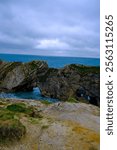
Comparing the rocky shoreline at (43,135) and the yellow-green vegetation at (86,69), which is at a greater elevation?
the yellow-green vegetation at (86,69)

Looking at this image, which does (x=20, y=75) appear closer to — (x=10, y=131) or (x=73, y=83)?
(x=73, y=83)

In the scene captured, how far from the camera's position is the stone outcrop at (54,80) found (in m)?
75.3

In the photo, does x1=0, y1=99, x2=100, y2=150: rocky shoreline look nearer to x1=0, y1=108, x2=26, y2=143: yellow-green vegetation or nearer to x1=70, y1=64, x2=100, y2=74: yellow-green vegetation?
x1=0, y1=108, x2=26, y2=143: yellow-green vegetation

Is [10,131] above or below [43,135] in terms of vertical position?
above

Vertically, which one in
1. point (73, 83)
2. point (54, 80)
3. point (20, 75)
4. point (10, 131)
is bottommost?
point (73, 83)

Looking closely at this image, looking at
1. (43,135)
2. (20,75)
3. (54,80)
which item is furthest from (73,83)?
(43,135)

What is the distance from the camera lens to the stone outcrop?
247ft

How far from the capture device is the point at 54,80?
82.5 meters

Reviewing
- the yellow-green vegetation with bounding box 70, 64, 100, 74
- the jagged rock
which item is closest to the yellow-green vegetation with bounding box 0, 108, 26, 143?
the yellow-green vegetation with bounding box 70, 64, 100, 74

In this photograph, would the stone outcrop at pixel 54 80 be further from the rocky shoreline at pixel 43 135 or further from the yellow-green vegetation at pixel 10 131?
the yellow-green vegetation at pixel 10 131

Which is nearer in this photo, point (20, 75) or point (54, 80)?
point (54, 80)

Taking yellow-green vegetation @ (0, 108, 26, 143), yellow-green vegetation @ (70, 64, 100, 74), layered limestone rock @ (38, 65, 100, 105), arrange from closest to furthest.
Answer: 1. yellow-green vegetation @ (0, 108, 26, 143)
2. layered limestone rock @ (38, 65, 100, 105)
3. yellow-green vegetation @ (70, 64, 100, 74)

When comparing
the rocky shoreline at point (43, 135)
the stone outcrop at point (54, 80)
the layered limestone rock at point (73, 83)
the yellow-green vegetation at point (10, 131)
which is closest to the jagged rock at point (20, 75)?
the stone outcrop at point (54, 80)

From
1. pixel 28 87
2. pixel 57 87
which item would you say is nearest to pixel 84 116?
pixel 57 87
